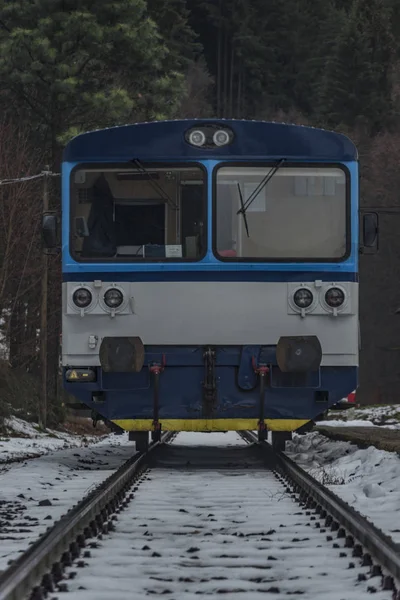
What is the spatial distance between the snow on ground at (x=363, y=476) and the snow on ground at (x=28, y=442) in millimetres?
3385

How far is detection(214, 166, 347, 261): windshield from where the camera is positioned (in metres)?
12.1

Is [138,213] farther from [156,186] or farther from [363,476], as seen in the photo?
[363,476]

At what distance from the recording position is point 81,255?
1220 cm

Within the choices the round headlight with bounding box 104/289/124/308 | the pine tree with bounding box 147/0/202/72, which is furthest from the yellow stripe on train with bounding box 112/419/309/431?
the pine tree with bounding box 147/0/202/72

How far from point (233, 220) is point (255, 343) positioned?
1.21 m

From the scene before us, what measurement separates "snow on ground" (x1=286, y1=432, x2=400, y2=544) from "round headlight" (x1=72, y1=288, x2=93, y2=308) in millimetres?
2674

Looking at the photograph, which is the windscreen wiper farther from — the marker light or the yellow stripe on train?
the yellow stripe on train

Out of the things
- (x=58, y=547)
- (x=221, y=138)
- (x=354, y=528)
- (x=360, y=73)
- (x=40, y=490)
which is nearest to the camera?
(x=58, y=547)

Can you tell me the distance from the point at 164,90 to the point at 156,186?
84.4 ft

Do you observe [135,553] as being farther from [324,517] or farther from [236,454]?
[236,454]

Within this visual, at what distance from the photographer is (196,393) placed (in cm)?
1207

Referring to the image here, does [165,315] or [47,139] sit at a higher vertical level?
[47,139]

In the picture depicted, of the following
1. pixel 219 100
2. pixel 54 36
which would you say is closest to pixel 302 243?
pixel 54 36

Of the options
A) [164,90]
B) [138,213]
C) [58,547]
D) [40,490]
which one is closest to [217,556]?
[58,547]
